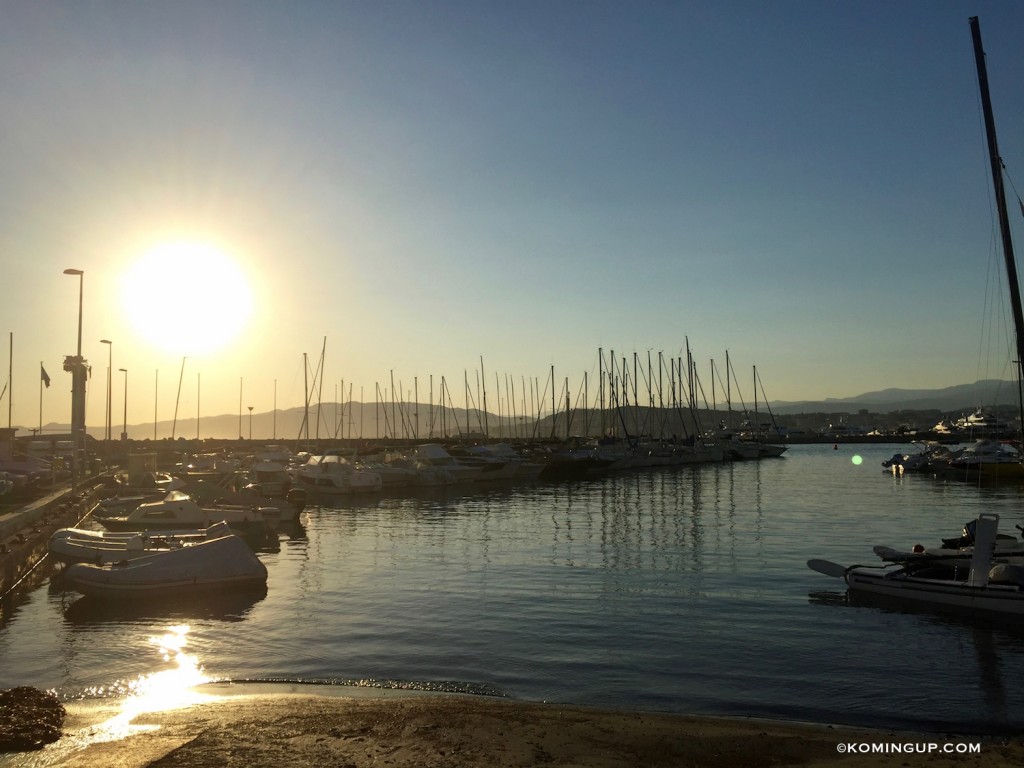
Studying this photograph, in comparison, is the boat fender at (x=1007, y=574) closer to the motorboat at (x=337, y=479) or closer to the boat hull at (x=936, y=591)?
the boat hull at (x=936, y=591)

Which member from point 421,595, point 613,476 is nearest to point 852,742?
point 421,595

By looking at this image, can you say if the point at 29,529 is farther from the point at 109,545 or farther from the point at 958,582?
the point at 958,582

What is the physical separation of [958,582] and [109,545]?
25.8 meters

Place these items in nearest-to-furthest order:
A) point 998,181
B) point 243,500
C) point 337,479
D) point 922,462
Answer: point 998,181, point 243,500, point 337,479, point 922,462

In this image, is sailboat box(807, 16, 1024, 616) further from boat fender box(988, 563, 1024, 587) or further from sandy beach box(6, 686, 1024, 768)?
sandy beach box(6, 686, 1024, 768)

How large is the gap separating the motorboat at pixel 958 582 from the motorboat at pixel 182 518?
26.6 m

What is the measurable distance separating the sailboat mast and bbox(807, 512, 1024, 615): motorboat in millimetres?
5556

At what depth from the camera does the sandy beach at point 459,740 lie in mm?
10820

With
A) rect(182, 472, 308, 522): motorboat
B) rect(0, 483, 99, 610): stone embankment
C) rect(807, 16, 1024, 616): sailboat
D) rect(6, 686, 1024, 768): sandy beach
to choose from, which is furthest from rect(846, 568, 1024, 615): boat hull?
rect(182, 472, 308, 522): motorboat

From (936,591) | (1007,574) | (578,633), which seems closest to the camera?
(578,633)

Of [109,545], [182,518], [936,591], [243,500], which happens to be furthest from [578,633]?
[243,500]

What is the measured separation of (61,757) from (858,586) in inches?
780

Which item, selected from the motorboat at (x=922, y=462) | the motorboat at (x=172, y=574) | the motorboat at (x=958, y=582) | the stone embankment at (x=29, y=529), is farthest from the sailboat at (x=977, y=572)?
the motorboat at (x=922, y=462)

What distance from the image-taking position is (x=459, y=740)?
11602mm
